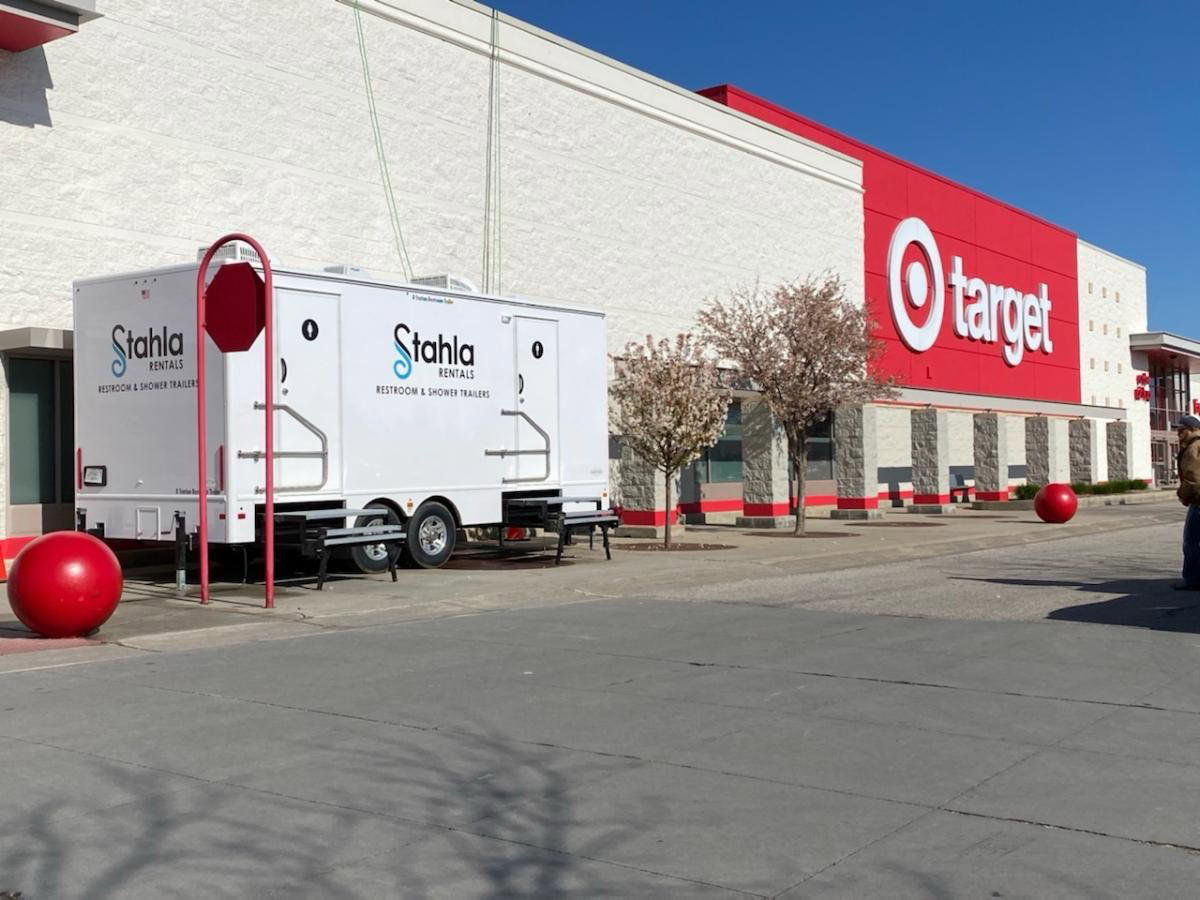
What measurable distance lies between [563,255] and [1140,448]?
42.9 metres

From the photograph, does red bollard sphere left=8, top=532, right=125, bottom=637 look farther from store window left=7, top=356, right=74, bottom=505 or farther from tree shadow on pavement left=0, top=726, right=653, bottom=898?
store window left=7, top=356, right=74, bottom=505

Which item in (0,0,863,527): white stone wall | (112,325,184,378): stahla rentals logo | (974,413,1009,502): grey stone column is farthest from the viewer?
(974,413,1009,502): grey stone column

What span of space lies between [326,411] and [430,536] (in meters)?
2.79

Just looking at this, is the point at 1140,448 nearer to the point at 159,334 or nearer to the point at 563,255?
the point at 563,255

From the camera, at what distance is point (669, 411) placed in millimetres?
21656

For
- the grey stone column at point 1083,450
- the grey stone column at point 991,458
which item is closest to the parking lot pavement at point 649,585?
the grey stone column at point 991,458

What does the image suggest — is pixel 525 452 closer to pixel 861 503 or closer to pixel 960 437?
pixel 861 503

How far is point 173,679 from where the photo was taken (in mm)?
9312

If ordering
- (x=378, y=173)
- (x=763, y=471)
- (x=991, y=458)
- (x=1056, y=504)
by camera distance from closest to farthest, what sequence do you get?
(x=378, y=173) → (x=1056, y=504) → (x=763, y=471) → (x=991, y=458)

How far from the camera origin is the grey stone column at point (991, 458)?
38.2m

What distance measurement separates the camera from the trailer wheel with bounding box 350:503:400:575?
16.1m

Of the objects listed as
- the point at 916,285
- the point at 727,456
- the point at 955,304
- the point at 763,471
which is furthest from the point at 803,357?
the point at 955,304

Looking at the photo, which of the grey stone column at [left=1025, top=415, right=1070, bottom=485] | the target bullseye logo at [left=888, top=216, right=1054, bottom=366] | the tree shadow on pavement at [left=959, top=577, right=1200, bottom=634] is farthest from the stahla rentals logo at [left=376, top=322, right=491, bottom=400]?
the grey stone column at [left=1025, top=415, right=1070, bottom=485]

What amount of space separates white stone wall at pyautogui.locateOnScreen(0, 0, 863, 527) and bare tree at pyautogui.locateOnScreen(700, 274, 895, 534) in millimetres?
2950
